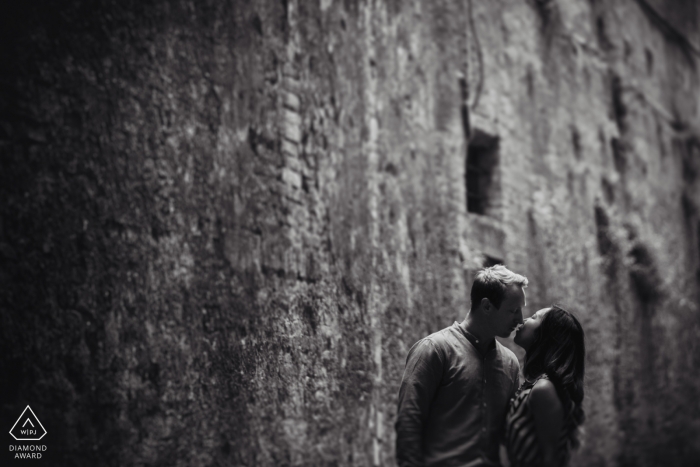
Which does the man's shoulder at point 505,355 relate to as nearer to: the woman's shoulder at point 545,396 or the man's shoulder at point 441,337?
the man's shoulder at point 441,337

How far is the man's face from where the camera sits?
2840 millimetres

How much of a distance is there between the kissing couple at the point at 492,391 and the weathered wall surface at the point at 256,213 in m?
1.70

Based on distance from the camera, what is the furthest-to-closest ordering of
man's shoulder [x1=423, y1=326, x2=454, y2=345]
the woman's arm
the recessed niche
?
the recessed niche
man's shoulder [x1=423, y1=326, x2=454, y2=345]
the woman's arm

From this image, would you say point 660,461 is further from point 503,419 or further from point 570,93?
point 503,419

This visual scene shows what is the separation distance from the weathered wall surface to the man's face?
6.33 ft

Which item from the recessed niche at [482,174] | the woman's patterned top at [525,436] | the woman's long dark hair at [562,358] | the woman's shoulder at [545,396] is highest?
the recessed niche at [482,174]

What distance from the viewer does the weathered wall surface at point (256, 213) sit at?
3.51 meters

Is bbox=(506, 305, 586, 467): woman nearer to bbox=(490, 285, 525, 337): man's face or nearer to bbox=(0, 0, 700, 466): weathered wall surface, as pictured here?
bbox=(490, 285, 525, 337): man's face

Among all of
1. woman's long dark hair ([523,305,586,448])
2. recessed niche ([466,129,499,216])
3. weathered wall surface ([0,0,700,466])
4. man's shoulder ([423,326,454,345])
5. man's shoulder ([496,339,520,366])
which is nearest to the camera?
woman's long dark hair ([523,305,586,448])

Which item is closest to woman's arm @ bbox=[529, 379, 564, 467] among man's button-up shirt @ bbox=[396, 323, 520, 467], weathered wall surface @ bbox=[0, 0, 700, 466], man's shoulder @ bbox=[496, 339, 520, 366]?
man's button-up shirt @ bbox=[396, 323, 520, 467]

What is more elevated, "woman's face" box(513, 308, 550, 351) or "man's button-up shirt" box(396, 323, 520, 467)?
"woman's face" box(513, 308, 550, 351)

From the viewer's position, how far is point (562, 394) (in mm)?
2686

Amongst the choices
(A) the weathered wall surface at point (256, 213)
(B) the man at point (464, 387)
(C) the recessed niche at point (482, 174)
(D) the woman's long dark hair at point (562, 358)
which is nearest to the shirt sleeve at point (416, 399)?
(B) the man at point (464, 387)

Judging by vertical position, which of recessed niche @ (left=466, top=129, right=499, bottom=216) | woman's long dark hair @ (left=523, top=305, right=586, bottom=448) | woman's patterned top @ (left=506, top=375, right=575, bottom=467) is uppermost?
recessed niche @ (left=466, top=129, right=499, bottom=216)
